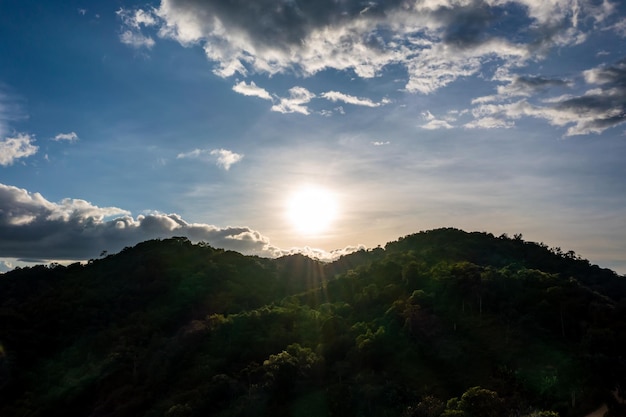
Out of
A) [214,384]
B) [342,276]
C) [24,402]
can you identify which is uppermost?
[342,276]

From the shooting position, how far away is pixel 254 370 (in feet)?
265

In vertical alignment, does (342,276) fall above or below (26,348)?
above

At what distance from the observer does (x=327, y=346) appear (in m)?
88.3

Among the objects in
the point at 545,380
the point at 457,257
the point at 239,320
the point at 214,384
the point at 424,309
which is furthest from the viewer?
the point at 457,257

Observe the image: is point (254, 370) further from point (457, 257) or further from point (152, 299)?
point (457, 257)

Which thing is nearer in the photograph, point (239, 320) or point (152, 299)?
point (239, 320)

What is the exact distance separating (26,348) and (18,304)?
1277 inches

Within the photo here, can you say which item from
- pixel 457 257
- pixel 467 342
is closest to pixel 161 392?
pixel 467 342

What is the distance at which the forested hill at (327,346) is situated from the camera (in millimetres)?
67125

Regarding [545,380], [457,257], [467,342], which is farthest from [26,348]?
[457,257]

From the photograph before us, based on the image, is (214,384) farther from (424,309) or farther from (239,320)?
(424,309)

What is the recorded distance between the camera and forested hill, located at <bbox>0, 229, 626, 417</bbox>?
6712 centimetres

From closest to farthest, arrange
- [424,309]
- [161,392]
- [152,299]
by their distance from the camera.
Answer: [161,392] < [424,309] < [152,299]

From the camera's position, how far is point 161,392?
275 ft
